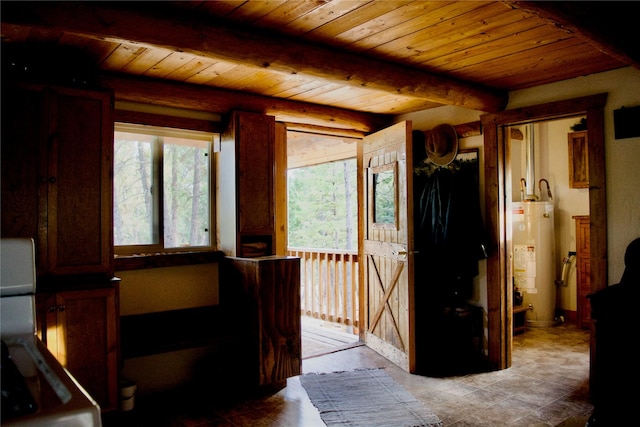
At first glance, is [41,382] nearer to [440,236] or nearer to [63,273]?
[63,273]

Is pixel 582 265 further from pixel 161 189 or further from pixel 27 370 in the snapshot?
pixel 27 370

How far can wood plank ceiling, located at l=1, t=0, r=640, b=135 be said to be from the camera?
2139mm

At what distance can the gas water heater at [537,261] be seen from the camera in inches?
204

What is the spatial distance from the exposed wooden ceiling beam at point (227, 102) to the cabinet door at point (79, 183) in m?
0.43

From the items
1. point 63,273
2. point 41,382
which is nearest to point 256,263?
point 63,273

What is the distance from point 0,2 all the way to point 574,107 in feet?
12.1

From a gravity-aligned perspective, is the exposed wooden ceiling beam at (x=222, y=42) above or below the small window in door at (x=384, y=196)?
above

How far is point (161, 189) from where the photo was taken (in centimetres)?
357

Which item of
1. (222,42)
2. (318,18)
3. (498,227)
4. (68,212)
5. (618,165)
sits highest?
(318,18)

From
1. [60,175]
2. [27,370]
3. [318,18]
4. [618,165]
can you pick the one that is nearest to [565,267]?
[618,165]

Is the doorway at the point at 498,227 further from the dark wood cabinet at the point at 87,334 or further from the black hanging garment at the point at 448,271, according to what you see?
the dark wood cabinet at the point at 87,334

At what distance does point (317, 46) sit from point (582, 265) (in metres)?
4.29

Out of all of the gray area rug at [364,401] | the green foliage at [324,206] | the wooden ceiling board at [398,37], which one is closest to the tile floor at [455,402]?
the gray area rug at [364,401]

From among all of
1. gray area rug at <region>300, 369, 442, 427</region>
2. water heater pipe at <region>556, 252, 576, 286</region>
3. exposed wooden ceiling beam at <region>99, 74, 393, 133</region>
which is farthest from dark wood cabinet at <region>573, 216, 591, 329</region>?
gray area rug at <region>300, 369, 442, 427</region>
